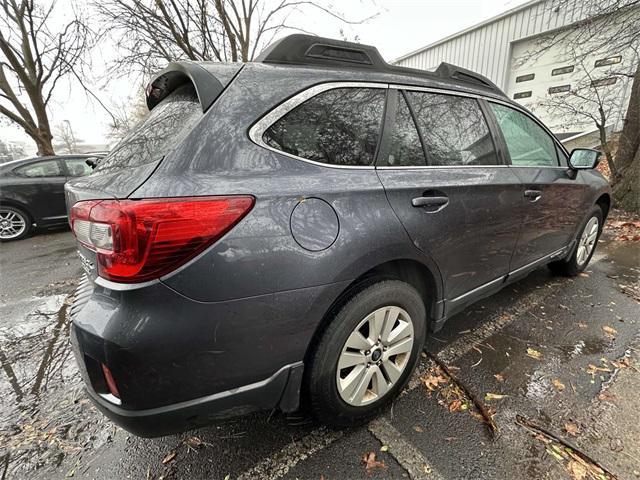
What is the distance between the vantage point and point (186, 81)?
153 centimetres

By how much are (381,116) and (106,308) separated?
4.92 ft

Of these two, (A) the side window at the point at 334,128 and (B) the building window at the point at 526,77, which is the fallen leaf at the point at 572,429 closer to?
(A) the side window at the point at 334,128

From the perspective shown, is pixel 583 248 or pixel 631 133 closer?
pixel 583 248

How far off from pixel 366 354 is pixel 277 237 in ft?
2.70

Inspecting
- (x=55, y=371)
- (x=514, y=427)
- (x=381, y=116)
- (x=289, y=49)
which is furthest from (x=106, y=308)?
(x=514, y=427)

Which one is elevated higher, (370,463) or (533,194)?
(533,194)

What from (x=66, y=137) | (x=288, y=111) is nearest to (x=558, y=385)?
→ (x=288, y=111)

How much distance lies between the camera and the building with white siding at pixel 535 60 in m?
9.47

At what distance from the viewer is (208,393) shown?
1256 mm

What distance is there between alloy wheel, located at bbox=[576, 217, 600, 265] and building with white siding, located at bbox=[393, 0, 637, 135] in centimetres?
772

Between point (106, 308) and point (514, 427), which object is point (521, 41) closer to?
point (514, 427)

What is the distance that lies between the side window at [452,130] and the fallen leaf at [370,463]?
5.12ft

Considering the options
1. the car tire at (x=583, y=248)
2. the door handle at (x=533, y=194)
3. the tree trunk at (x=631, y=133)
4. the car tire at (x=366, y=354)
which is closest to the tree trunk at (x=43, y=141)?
the car tire at (x=366, y=354)

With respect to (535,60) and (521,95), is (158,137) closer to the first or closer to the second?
(535,60)
